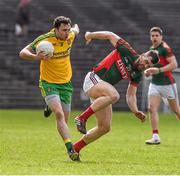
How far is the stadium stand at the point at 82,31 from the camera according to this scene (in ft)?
106

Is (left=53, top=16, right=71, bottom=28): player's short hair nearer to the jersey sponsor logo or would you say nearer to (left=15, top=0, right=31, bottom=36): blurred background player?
the jersey sponsor logo

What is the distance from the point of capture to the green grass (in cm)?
1141

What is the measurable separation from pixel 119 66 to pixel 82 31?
22.2 m

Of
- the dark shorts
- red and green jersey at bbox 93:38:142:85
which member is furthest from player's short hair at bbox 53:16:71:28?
the dark shorts

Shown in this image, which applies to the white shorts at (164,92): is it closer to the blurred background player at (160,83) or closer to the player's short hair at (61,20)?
the blurred background player at (160,83)

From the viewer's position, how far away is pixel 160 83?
1780 centimetres

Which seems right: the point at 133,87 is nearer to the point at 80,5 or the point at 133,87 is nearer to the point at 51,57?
the point at 51,57

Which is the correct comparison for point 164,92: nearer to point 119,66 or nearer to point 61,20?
point 119,66

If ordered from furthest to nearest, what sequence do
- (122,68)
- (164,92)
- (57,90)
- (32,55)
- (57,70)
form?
(164,92)
(57,70)
(57,90)
(122,68)
(32,55)

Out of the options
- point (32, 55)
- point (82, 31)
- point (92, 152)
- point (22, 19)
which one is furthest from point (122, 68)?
point (82, 31)

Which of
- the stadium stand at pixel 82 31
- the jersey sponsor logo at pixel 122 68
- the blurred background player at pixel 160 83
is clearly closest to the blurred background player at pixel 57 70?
the jersey sponsor logo at pixel 122 68

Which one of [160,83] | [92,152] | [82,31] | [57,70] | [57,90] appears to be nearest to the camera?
[57,90]

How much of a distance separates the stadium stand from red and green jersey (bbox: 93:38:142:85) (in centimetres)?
1873

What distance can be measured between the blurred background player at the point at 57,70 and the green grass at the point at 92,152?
776 mm
